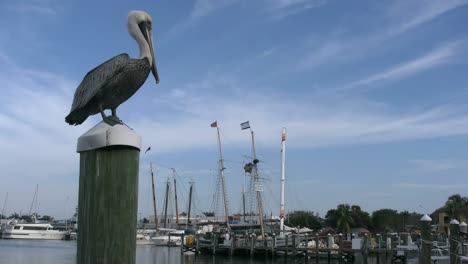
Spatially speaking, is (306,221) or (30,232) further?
(30,232)

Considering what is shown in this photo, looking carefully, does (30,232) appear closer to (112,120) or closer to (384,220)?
(384,220)

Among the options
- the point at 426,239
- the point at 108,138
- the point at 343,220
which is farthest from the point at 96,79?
the point at 343,220

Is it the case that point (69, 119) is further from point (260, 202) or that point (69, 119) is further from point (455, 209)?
point (455, 209)

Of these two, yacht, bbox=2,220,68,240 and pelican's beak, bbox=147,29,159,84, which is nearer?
pelican's beak, bbox=147,29,159,84

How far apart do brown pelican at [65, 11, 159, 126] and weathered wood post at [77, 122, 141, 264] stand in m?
0.65

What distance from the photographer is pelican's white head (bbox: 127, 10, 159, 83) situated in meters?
4.85

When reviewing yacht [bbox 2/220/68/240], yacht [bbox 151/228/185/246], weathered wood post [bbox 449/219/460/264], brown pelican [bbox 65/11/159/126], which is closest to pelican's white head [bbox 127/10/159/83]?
brown pelican [bbox 65/11/159/126]

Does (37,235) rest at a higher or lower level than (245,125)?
lower

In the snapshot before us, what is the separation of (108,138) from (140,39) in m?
1.41

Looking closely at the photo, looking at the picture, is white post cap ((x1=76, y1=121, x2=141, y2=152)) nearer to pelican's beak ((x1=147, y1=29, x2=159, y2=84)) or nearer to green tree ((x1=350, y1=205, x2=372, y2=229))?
pelican's beak ((x1=147, y1=29, x2=159, y2=84))

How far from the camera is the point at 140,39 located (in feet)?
16.0

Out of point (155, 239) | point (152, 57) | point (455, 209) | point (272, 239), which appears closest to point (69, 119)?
point (152, 57)

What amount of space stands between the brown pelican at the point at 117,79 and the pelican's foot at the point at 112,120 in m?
0.04

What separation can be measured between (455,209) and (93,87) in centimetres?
7970
